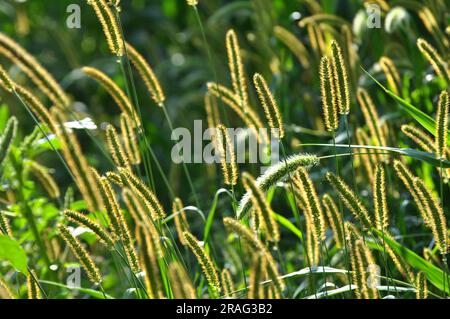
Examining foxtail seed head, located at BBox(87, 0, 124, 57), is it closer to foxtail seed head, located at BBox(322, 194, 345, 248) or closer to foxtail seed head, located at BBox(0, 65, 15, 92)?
foxtail seed head, located at BBox(0, 65, 15, 92)

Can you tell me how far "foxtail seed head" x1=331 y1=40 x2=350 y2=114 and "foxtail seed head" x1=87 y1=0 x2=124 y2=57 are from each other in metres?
0.61

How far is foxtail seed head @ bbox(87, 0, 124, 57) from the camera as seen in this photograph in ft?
7.44

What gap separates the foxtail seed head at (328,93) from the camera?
2.09m

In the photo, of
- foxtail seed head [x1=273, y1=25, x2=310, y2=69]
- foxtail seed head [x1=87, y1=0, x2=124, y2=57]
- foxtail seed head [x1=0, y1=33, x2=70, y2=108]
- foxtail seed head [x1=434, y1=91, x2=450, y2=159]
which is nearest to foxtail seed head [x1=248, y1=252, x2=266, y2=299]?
foxtail seed head [x1=434, y1=91, x2=450, y2=159]

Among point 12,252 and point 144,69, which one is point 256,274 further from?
point 144,69

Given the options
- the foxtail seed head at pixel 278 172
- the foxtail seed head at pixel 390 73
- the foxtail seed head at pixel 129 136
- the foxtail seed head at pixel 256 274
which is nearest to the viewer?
the foxtail seed head at pixel 256 274

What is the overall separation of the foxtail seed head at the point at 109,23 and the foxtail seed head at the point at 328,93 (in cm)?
60

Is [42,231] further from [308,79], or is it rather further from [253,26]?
[253,26]

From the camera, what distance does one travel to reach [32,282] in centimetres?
219

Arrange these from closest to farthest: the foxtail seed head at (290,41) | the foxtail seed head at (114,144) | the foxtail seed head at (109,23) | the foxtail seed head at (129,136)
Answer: the foxtail seed head at (109,23)
the foxtail seed head at (114,144)
the foxtail seed head at (129,136)
the foxtail seed head at (290,41)

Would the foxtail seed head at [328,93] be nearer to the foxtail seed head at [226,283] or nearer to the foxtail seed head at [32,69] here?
the foxtail seed head at [226,283]

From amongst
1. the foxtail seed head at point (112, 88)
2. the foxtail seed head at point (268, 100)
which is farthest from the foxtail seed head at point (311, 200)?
the foxtail seed head at point (112, 88)

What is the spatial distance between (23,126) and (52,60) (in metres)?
0.89
